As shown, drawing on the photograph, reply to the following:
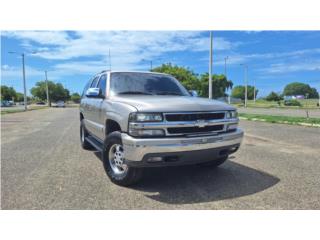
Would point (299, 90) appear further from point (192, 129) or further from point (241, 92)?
point (192, 129)

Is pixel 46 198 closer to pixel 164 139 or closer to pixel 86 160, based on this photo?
pixel 164 139

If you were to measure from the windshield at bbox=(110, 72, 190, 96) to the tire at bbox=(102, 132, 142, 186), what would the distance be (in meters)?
1.08

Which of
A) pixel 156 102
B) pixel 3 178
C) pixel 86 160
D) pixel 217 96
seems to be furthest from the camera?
pixel 217 96

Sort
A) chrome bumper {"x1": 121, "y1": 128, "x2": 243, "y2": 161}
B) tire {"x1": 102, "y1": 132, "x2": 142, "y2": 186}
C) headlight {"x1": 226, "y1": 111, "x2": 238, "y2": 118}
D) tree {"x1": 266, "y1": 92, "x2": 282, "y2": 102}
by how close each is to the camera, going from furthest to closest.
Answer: tree {"x1": 266, "y1": 92, "x2": 282, "y2": 102}
headlight {"x1": 226, "y1": 111, "x2": 238, "y2": 118}
tire {"x1": 102, "y1": 132, "x2": 142, "y2": 186}
chrome bumper {"x1": 121, "y1": 128, "x2": 243, "y2": 161}

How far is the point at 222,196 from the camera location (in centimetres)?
394

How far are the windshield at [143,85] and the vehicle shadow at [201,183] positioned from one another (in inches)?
59.4

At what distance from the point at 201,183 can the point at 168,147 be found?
118 cm

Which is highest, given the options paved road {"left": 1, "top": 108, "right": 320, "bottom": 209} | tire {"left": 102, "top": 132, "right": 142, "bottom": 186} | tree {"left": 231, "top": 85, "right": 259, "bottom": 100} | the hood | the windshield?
tree {"left": 231, "top": 85, "right": 259, "bottom": 100}

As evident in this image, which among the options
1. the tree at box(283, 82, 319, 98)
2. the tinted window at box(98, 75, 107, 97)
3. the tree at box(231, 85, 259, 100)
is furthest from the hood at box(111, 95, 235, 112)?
the tree at box(283, 82, 319, 98)

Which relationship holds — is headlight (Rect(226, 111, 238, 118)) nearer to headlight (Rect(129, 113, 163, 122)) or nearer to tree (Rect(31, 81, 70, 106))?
headlight (Rect(129, 113, 163, 122))

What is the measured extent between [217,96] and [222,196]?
54.4 meters

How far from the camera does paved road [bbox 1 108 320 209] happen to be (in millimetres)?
3697

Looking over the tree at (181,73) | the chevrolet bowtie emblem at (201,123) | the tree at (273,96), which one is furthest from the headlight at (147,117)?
the tree at (273,96)
